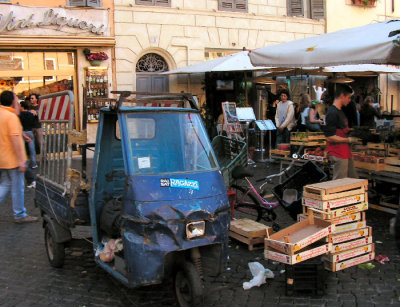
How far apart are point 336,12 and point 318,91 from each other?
3.41 m

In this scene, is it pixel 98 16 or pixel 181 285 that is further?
pixel 98 16

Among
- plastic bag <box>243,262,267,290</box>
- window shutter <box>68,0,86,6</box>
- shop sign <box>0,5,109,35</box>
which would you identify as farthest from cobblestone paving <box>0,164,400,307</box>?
window shutter <box>68,0,86,6</box>

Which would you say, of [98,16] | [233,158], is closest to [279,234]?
[233,158]

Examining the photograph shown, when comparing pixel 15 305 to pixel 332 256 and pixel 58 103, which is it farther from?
pixel 332 256

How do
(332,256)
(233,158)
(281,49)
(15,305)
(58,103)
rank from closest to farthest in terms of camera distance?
(15,305), (332,256), (58,103), (233,158), (281,49)

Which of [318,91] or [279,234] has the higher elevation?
[318,91]

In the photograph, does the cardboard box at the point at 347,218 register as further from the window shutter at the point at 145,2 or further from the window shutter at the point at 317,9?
the window shutter at the point at 317,9

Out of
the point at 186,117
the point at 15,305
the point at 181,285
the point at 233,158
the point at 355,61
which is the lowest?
the point at 15,305

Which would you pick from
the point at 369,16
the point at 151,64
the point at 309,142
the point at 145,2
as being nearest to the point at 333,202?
the point at 309,142

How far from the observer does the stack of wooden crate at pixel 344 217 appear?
4.42 meters

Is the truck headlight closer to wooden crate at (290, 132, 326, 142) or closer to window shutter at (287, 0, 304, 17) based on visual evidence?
wooden crate at (290, 132, 326, 142)

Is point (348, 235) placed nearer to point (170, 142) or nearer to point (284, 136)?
point (170, 142)

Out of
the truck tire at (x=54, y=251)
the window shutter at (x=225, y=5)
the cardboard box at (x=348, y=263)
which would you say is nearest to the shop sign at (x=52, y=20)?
the window shutter at (x=225, y=5)

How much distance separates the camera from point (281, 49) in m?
6.89
